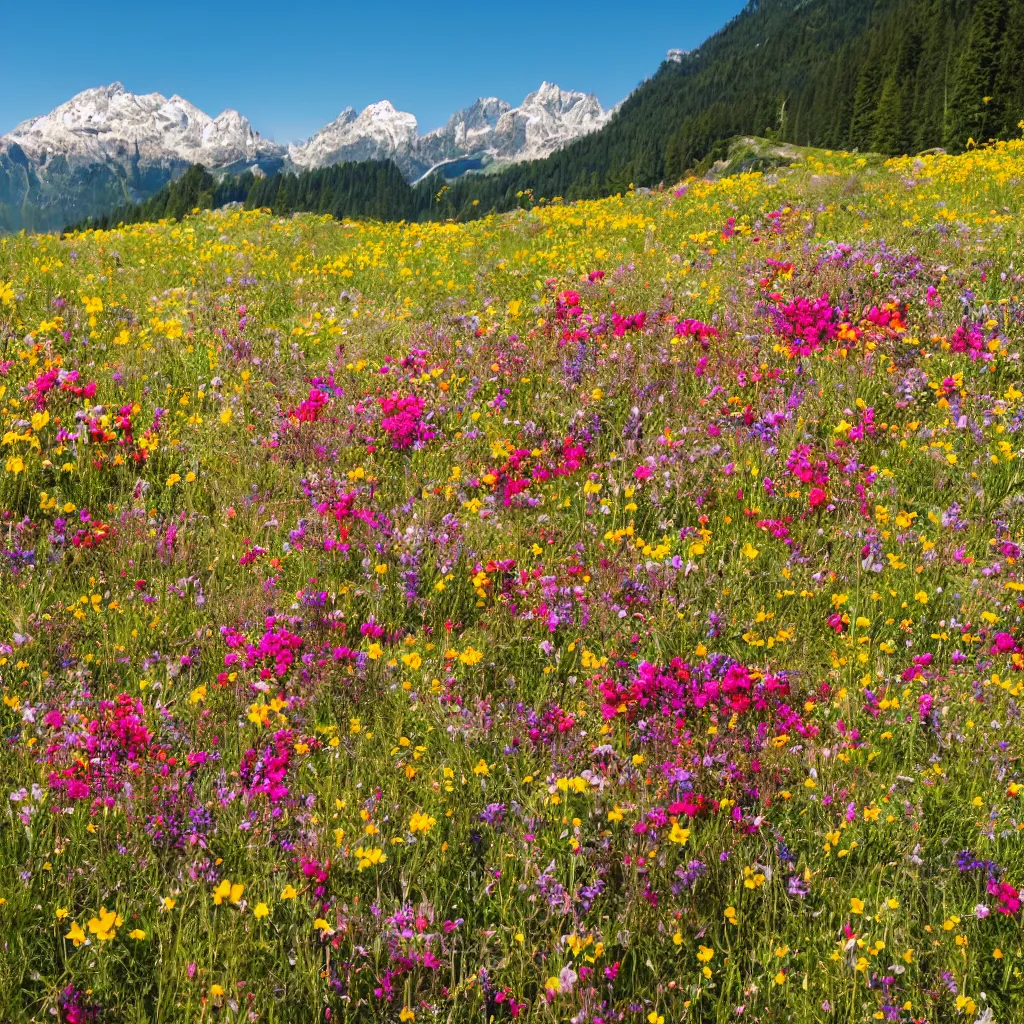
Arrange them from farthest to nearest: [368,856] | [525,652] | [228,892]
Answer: [525,652] < [368,856] < [228,892]

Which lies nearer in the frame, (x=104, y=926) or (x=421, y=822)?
(x=104, y=926)

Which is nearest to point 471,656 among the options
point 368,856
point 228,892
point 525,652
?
point 525,652

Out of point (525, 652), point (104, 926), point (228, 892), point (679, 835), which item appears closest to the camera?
point (104, 926)

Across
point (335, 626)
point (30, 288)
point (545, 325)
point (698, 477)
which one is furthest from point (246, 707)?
point (30, 288)

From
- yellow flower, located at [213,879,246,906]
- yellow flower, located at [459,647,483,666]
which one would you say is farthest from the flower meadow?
yellow flower, located at [459,647,483,666]

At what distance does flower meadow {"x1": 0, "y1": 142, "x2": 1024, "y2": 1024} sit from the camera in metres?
2.85

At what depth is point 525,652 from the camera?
4555 millimetres

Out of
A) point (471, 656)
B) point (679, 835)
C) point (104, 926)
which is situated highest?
point (471, 656)

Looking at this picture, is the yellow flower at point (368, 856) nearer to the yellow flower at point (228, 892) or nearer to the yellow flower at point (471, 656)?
the yellow flower at point (228, 892)

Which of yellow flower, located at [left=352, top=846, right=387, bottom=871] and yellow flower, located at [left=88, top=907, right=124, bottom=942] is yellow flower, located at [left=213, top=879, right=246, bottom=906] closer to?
yellow flower, located at [left=88, top=907, right=124, bottom=942]

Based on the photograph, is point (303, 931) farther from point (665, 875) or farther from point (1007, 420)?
point (1007, 420)

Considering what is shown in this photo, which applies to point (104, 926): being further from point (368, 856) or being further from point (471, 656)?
point (471, 656)

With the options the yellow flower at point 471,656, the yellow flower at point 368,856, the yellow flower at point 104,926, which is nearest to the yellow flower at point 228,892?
the yellow flower at point 104,926

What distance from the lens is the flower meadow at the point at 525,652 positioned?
2852mm
